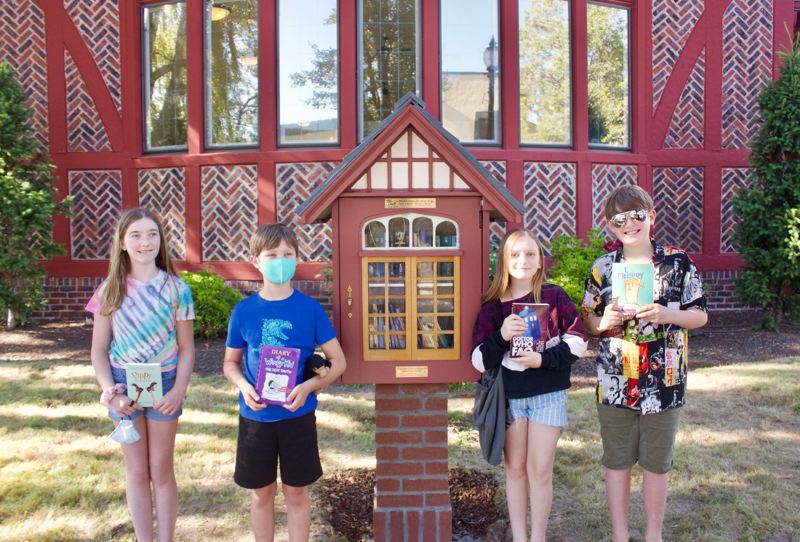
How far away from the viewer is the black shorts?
2842 millimetres

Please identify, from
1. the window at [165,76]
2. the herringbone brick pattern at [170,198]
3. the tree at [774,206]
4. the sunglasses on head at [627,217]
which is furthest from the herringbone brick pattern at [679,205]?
the sunglasses on head at [627,217]

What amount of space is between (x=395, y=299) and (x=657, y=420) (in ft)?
4.31

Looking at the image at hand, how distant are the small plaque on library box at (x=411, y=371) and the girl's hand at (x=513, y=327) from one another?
419 millimetres

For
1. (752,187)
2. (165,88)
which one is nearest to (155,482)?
(165,88)

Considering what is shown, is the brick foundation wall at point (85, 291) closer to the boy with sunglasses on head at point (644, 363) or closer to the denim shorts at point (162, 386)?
the denim shorts at point (162, 386)

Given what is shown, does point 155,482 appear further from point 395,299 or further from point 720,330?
point 720,330

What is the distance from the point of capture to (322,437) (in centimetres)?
494

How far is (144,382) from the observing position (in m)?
2.91

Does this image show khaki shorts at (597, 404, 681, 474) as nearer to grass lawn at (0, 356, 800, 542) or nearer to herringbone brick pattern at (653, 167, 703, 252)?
grass lawn at (0, 356, 800, 542)

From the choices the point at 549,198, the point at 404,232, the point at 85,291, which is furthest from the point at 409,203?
the point at 85,291

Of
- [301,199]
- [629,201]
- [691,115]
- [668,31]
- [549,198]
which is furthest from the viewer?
[691,115]

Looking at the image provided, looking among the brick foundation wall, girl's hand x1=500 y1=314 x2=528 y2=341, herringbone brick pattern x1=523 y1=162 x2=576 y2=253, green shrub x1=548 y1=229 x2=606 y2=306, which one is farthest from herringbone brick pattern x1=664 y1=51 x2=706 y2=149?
girl's hand x1=500 y1=314 x2=528 y2=341

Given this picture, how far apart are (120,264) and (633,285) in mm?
2305

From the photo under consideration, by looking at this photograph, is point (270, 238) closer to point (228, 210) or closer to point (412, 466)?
point (412, 466)
